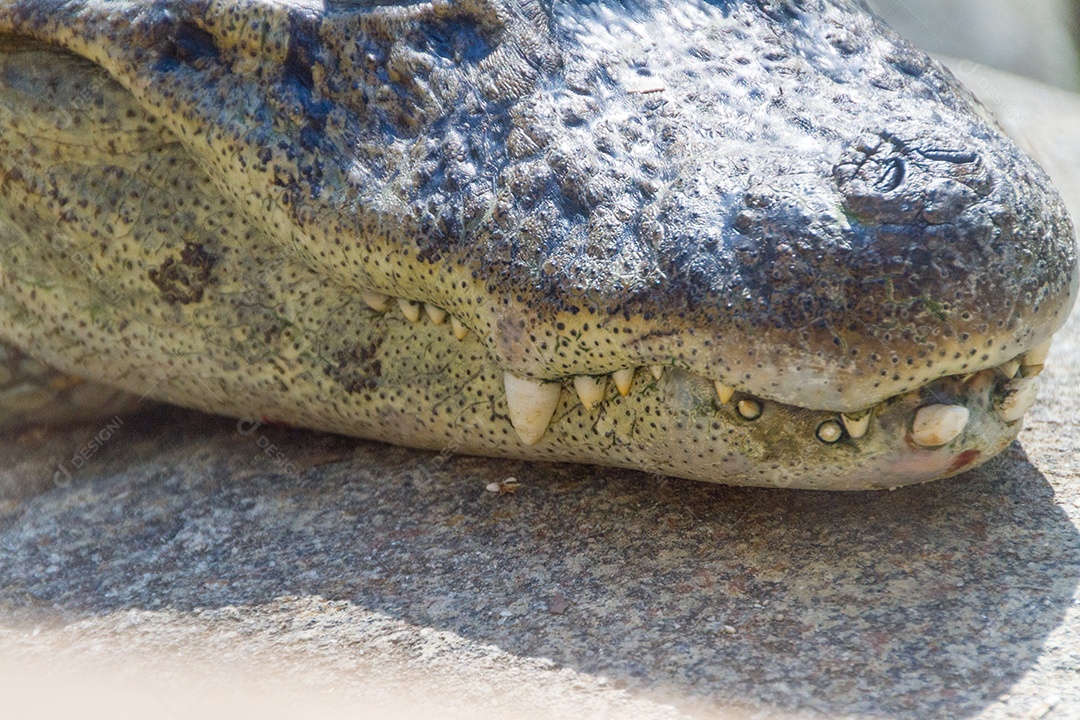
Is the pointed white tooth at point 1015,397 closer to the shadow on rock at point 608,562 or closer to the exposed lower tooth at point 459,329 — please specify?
the shadow on rock at point 608,562

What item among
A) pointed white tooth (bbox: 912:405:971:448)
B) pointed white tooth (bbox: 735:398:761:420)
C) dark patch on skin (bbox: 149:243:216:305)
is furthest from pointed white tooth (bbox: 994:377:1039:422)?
dark patch on skin (bbox: 149:243:216:305)

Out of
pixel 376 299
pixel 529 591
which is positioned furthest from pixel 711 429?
pixel 376 299

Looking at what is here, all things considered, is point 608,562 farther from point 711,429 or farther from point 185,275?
point 185,275

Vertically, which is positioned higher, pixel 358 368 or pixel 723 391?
pixel 723 391

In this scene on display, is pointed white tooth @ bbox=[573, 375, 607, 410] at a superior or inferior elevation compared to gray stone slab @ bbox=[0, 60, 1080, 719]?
superior

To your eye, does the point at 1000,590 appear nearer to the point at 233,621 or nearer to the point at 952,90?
the point at 952,90

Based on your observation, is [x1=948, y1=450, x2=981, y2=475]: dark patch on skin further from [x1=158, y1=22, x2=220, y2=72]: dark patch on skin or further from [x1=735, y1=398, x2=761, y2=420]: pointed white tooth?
[x1=158, y1=22, x2=220, y2=72]: dark patch on skin
